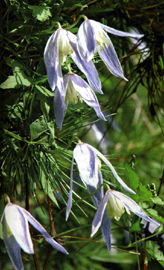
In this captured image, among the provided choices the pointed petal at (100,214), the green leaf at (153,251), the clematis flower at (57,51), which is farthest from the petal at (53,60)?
the green leaf at (153,251)

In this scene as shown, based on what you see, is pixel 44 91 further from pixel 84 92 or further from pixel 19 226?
pixel 19 226

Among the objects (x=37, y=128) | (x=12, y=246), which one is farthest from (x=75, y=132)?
(x=12, y=246)

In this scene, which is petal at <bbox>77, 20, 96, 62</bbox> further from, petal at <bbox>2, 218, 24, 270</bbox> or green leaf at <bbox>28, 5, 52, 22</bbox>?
petal at <bbox>2, 218, 24, 270</bbox>

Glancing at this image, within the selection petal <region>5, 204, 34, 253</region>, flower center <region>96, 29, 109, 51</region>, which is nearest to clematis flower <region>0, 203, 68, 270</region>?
petal <region>5, 204, 34, 253</region>

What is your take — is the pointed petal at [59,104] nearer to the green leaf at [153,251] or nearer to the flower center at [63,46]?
the flower center at [63,46]

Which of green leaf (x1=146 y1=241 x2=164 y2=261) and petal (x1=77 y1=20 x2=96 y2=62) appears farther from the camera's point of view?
green leaf (x1=146 y1=241 x2=164 y2=261)
